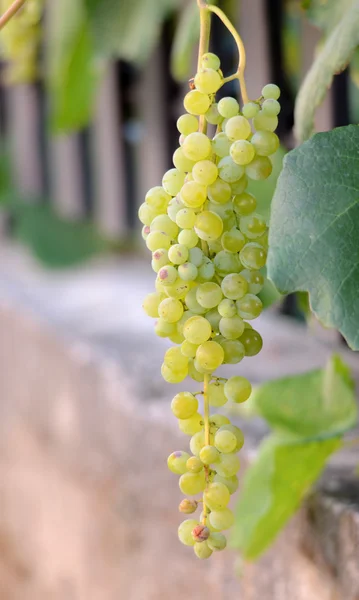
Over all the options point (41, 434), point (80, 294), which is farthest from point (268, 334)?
point (80, 294)

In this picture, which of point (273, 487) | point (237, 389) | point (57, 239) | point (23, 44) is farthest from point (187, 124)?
point (57, 239)

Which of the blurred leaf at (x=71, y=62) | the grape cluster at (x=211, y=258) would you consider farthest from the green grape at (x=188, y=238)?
the blurred leaf at (x=71, y=62)

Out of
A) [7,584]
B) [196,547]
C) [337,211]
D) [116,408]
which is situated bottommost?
[7,584]

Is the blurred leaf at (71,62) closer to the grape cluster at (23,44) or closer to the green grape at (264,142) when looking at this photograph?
the grape cluster at (23,44)

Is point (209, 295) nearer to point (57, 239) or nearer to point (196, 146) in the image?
point (196, 146)

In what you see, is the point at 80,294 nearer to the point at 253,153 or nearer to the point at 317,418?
the point at 317,418

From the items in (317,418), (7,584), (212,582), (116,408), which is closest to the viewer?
(317,418)
